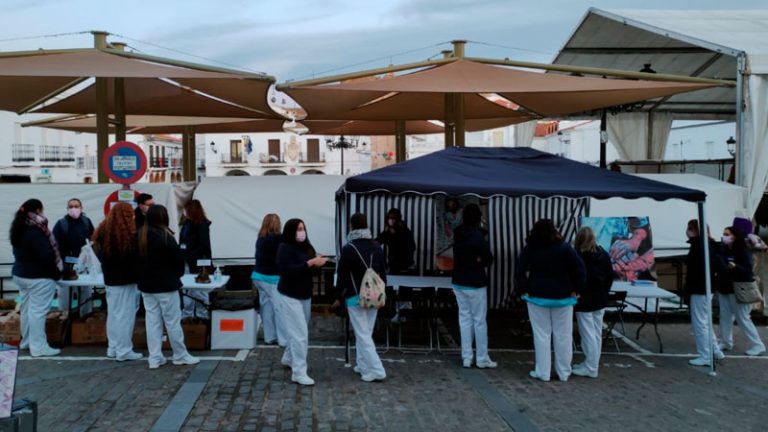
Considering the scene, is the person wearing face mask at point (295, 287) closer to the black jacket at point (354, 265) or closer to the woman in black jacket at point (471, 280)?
the black jacket at point (354, 265)

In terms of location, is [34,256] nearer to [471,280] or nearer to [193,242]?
[193,242]

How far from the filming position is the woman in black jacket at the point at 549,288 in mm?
6695

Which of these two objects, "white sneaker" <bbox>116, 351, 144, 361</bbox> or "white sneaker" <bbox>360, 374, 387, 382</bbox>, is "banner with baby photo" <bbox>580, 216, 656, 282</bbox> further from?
"white sneaker" <bbox>116, 351, 144, 361</bbox>

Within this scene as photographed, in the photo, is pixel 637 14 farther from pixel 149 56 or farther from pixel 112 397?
pixel 112 397

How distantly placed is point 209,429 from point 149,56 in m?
5.78

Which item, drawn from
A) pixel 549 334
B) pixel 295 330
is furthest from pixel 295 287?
pixel 549 334

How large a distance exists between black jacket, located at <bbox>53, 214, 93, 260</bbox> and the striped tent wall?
5241 millimetres

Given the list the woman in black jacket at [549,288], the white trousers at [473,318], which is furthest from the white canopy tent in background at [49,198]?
the woman in black jacket at [549,288]

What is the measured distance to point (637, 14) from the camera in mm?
15188

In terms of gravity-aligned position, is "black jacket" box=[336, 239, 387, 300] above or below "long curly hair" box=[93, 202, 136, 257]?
below

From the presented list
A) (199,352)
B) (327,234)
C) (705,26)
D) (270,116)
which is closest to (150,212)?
(199,352)

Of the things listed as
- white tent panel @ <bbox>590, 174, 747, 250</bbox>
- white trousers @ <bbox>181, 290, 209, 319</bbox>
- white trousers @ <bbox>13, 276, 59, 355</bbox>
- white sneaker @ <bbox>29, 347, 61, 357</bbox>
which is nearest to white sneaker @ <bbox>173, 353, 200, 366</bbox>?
white sneaker @ <bbox>29, 347, 61, 357</bbox>

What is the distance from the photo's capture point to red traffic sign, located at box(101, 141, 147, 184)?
906 centimetres

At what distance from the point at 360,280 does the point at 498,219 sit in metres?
3.54
